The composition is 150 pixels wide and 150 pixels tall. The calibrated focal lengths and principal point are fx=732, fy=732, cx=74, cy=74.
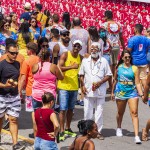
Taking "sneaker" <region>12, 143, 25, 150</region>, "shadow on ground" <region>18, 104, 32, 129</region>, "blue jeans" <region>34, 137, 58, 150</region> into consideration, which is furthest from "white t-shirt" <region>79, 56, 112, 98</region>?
"blue jeans" <region>34, 137, 58, 150</region>

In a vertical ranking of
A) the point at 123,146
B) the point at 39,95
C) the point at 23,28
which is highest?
the point at 23,28

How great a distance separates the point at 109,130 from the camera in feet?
45.8

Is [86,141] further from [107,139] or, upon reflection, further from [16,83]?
[107,139]

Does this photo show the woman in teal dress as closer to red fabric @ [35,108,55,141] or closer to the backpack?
red fabric @ [35,108,55,141]

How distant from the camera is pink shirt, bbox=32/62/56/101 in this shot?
12.2 metres

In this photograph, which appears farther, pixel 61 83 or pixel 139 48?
pixel 139 48

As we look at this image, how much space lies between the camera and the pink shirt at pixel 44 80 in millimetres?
12211

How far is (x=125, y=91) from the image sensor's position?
1316cm

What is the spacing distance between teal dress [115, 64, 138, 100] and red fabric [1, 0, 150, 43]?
830 centimetres

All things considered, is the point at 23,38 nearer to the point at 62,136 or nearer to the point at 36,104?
the point at 62,136

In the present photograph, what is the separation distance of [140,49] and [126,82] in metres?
3.34

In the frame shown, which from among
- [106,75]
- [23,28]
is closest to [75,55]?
[106,75]

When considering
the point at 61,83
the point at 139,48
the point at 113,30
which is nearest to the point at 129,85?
the point at 61,83

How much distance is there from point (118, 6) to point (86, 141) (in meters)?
13.2
